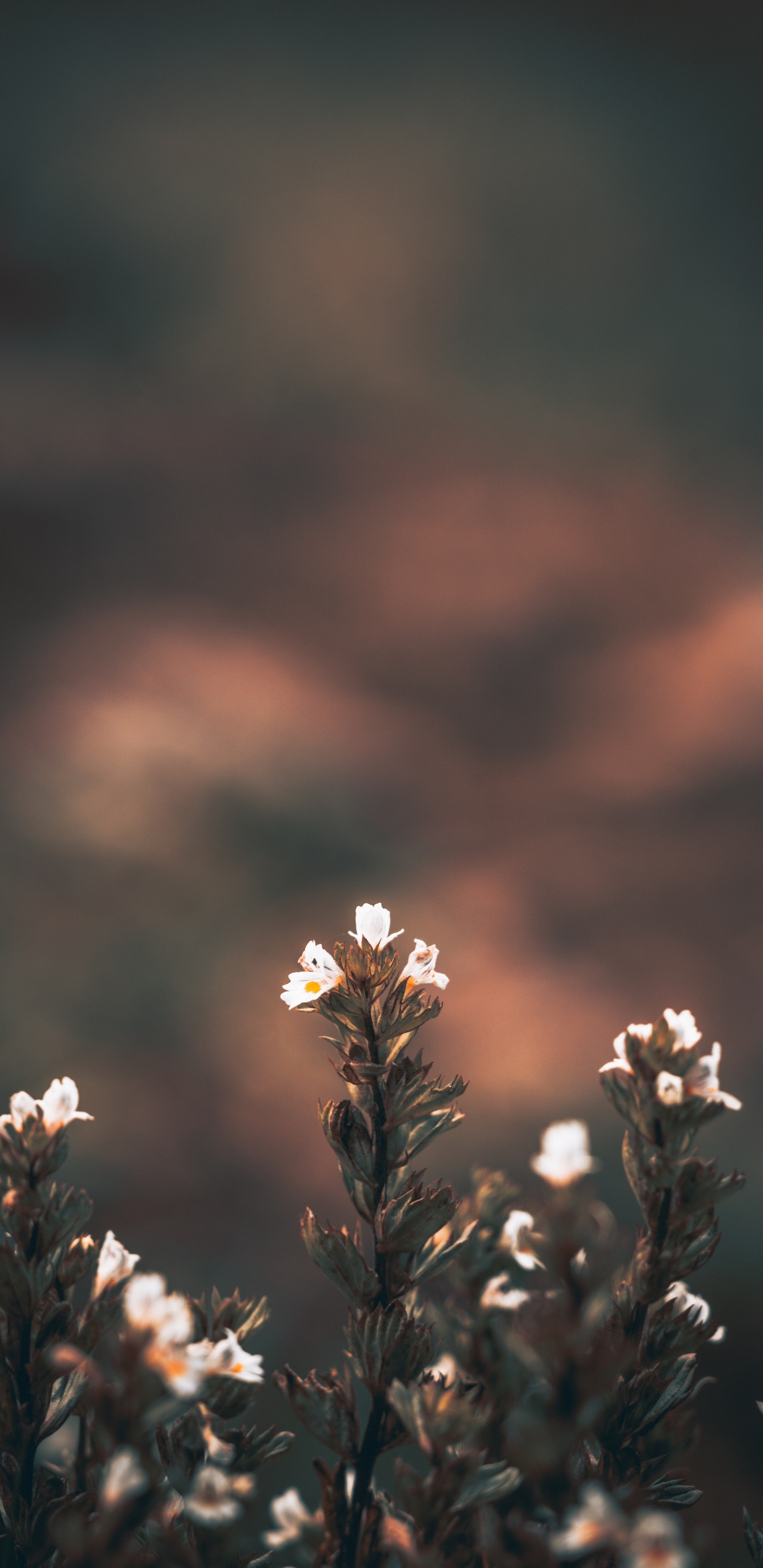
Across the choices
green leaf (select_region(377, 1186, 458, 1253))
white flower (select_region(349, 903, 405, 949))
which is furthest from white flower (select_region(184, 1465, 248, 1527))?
white flower (select_region(349, 903, 405, 949))

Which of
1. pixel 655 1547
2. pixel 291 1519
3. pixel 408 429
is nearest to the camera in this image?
pixel 655 1547

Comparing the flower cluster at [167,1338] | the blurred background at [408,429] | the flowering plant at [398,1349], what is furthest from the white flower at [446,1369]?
the blurred background at [408,429]

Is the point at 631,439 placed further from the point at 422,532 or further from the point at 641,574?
the point at 422,532

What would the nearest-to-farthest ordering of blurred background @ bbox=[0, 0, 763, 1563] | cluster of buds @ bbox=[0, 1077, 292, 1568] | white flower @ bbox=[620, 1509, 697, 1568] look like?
white flower @ bbox=[620, 1509, 697, 1568] → cluster of buds @ bbox=[0, 1077, 292, 1568] → blurred background @ bbox=[0, 0, 763, 1563]

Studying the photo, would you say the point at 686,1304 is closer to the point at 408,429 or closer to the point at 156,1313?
the point at 156,1313

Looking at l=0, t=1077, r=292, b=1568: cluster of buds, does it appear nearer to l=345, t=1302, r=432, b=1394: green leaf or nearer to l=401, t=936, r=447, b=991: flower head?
l=345, t=1302, r=432, b=1394: green leaf

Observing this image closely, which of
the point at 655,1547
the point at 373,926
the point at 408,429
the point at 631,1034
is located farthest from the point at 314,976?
the point at 408,429

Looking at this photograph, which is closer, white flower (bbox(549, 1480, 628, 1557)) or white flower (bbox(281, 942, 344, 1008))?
white flower (bbox(549, 1480, 628, 1557))
